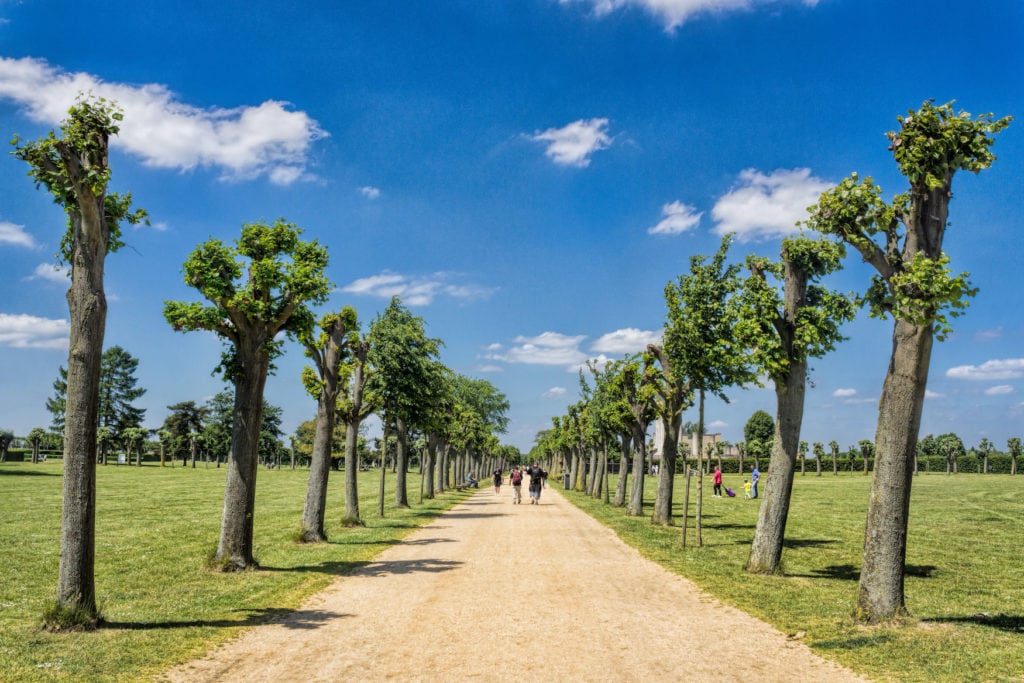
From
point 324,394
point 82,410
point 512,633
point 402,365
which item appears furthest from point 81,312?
point 402,365

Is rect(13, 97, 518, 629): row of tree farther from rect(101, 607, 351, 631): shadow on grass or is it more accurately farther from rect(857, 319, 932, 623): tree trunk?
rect(857, 319, 932, 623): tree trunk

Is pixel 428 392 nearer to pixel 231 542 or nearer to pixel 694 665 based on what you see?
pixel 231 542

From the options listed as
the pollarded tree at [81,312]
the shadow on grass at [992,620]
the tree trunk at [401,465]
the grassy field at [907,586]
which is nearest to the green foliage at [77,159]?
the pollarded tree at [81,312]

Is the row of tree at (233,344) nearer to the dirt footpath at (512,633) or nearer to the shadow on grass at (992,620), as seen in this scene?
the dirt footpath at (512,633)

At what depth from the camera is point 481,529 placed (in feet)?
79.7

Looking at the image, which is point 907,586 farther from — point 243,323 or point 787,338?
point 243,323

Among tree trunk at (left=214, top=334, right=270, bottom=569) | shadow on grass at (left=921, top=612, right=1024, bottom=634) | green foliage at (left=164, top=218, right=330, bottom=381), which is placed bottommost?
shadow on grass at (left=921, top=612, right=1024, bottom=634)

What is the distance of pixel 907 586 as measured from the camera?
45.6 ft

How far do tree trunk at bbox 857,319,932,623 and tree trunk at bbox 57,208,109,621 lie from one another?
10.6m

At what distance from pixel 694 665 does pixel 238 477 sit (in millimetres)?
10049

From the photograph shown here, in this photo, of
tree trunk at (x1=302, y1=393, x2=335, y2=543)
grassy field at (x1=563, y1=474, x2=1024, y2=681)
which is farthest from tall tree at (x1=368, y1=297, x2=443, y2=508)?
grassy field at (x1=563, y1=474, x2=1024, y2=681)

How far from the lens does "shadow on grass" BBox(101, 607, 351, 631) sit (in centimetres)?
965

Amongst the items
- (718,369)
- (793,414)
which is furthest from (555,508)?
(793,414)

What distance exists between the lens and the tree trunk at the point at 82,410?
9.48 m
